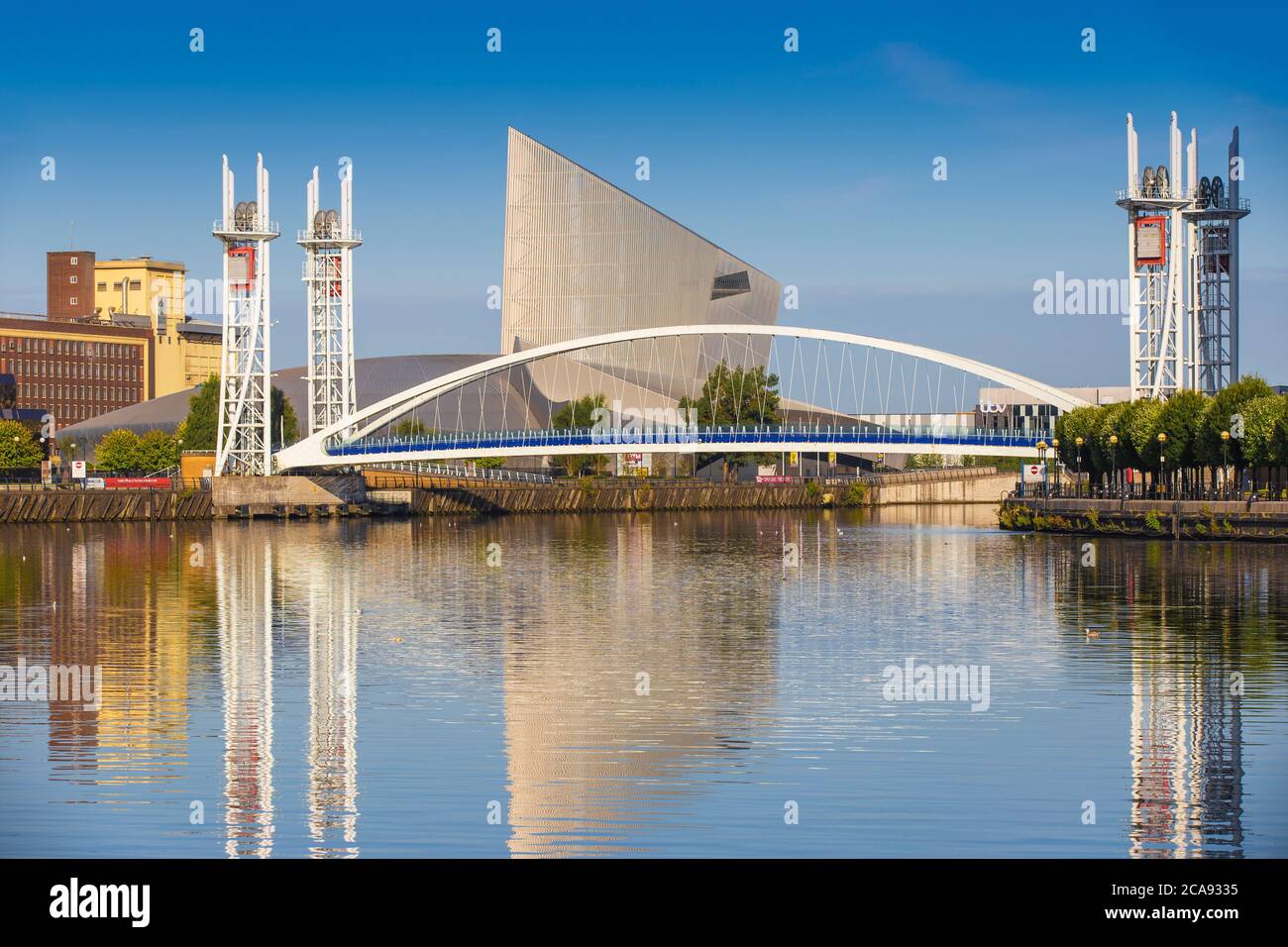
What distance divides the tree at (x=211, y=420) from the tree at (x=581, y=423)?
24074 millimetres

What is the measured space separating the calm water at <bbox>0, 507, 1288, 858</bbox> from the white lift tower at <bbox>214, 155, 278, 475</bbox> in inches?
2206

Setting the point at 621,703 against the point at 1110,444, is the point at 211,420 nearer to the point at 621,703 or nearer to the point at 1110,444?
the point at 1110,444

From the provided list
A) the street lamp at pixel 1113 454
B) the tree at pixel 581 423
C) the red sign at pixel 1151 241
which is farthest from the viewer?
the tree at pixel 581 423

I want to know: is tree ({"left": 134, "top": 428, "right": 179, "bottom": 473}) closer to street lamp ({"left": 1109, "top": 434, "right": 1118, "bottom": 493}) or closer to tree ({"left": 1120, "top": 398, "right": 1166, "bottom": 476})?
street lamp ({"left": 1109, "top": 434, "right": 1118, "bottom": 493})

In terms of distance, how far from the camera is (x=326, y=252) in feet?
364

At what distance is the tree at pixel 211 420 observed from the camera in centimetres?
12106

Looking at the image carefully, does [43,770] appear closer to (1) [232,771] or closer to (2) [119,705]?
(1) [232,771]

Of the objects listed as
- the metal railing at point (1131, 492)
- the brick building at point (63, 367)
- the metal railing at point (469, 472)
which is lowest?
the metal railing at point (1131, 492)

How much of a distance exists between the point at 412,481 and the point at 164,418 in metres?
42.8

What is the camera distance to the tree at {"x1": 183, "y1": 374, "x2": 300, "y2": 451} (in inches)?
4766

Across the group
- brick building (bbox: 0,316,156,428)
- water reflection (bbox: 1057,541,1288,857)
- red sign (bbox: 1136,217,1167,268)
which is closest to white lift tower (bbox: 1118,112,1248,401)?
red sign (bbox: 1136,217,1167,268)

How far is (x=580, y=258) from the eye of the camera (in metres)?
165

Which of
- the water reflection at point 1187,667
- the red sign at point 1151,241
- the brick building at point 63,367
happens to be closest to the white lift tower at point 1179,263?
the red sign at point 1151,241

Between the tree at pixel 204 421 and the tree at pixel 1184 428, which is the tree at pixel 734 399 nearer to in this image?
the tree at pixel 204 421
